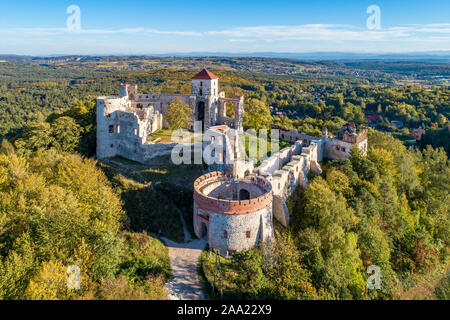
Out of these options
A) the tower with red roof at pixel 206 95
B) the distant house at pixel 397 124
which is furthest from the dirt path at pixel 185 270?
Answer: the distant house at pixel 397 124

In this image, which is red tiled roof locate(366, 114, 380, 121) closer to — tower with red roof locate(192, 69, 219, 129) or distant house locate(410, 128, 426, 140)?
distant house locate(410, 128, 426, 140)

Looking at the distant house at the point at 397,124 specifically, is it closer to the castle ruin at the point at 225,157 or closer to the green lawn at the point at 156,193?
the castle ruin at the point at 225,157

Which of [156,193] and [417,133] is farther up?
[417,133]

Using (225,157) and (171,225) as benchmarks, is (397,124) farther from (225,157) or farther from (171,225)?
(171,225)

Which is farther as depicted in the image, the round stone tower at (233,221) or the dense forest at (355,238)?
the round stone tower at (233,221)

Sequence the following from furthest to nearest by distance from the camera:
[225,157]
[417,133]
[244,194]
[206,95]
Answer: [417,133] → [206,95] → [225,157] → [244,194]

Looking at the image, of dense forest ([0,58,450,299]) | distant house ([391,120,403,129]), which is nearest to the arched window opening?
dense forest ([0,58,450,299])

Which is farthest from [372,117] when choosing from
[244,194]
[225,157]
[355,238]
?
[244,194]

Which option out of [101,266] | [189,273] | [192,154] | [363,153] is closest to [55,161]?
[192,154]
